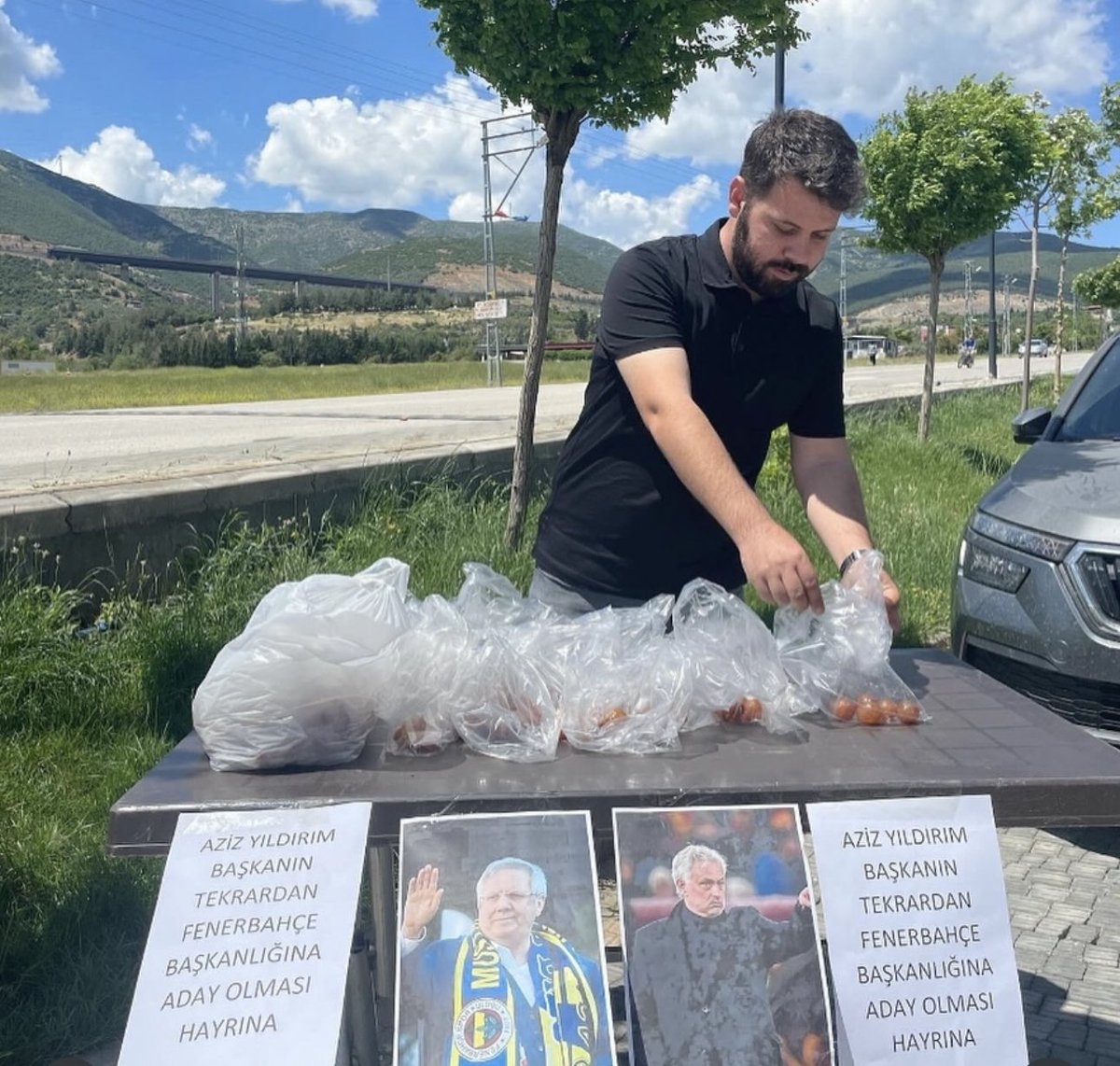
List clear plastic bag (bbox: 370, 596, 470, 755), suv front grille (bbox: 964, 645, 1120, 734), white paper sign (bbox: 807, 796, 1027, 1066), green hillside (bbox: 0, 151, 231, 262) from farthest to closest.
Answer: green hillside (bbox: 0, 151, 231, 262)
suv front grille (bbox: 964, 645, 1120, 734)
clear plastic bag (bbox: 370, 596, 470, 755)
white paper sign (bbox: 807, 796, 1027, 1066)

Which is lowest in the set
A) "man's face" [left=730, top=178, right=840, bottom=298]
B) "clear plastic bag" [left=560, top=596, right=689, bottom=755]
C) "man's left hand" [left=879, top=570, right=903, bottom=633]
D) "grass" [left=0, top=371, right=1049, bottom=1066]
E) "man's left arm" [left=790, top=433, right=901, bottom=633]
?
"grass" [left=0, top=371, right=1049, bottom=1066]

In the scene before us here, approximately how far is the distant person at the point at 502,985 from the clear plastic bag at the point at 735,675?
542 millimetres

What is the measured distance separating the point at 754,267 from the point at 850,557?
2.06 ft

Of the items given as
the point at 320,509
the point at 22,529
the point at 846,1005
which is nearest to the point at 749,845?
the point at 846,1005

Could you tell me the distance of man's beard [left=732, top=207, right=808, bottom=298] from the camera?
2369mm

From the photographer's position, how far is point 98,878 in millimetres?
3109

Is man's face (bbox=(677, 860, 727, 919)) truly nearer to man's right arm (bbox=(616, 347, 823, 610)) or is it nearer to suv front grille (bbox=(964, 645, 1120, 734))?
man's right arm (bbox=(616, 347, 823, 610))

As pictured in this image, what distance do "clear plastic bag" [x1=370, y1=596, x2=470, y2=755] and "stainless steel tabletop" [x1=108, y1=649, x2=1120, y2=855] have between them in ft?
0.11

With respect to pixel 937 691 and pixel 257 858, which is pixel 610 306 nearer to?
pixel 937 691

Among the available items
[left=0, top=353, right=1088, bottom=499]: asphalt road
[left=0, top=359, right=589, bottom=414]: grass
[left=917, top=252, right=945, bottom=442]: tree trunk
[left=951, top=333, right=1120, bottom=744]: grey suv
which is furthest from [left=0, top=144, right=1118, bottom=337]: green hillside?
[left=951, top=333, right=1120, bottom=744]: grey suv

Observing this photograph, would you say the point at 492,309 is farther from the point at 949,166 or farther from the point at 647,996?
the point at 647,996

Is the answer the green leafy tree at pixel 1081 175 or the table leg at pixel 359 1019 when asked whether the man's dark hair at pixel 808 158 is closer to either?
the table leg at pixel 359 1019

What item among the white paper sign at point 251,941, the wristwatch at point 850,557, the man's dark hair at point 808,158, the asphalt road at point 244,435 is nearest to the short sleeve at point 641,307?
the man's dark hair at point 808,158

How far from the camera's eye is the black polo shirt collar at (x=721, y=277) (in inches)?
99.3
